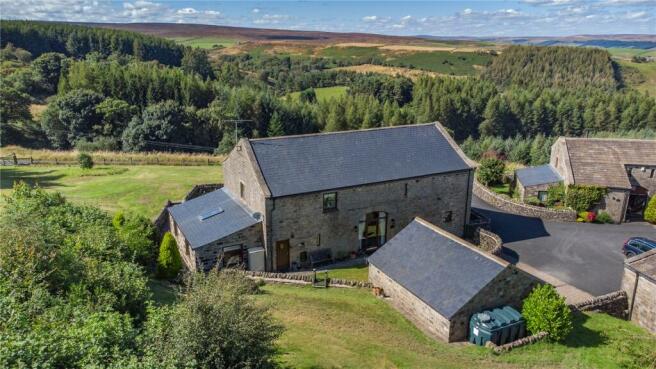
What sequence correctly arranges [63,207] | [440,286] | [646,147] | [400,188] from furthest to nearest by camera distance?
[646,147] < [400,188] < [63,207] < [440,286]

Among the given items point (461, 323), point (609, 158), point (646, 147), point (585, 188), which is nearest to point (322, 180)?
point (461, 323)

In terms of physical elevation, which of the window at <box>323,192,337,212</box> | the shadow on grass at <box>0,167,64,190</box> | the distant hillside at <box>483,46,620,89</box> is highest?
the distant hillside at <box>483,46,620,89</box>

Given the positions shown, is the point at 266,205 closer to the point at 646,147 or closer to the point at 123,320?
the point at 123,320

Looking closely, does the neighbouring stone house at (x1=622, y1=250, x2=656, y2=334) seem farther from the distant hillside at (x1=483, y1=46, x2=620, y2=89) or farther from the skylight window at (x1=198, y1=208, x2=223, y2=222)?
the distant hillside at (x1=483, y1=46, x2=620, y2=89)

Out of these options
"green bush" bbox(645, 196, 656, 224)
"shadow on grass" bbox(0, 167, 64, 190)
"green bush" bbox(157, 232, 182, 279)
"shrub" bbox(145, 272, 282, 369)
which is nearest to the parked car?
"green bush" bbox(645, 196, 656, 224)

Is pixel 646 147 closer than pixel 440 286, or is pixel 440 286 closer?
pixel 440 286

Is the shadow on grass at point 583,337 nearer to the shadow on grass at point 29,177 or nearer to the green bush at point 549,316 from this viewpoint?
the green bush at point 549,316

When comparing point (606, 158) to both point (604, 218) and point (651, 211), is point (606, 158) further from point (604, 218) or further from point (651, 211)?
point (604, 218)
